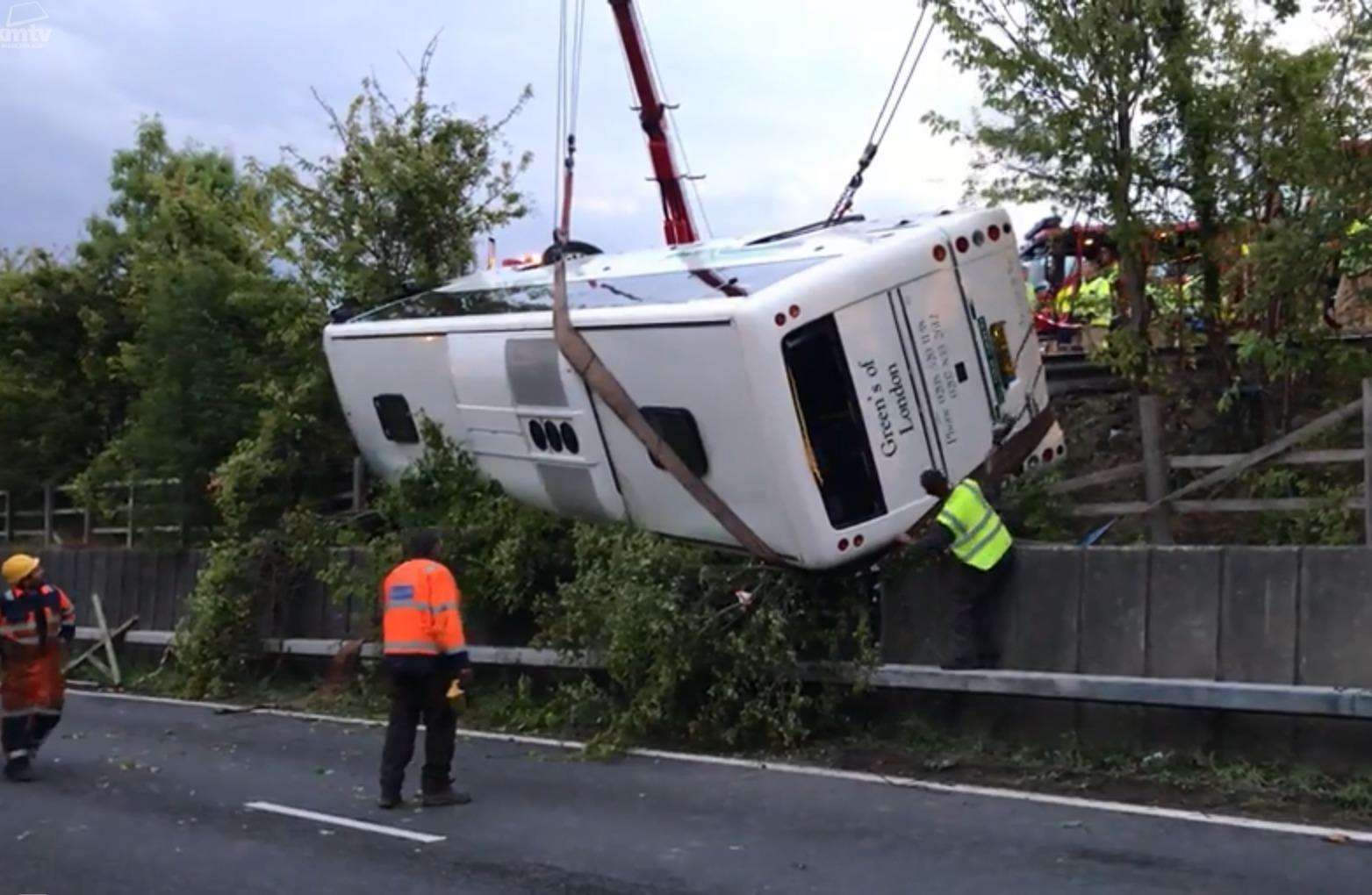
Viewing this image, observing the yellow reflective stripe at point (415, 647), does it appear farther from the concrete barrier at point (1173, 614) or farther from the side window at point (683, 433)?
the concrete barrier at point (1173, 614)

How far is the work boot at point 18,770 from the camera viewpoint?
38.5 ft

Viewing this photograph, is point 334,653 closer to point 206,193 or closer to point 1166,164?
point 1166,164

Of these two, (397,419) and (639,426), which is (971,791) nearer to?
(639,426)

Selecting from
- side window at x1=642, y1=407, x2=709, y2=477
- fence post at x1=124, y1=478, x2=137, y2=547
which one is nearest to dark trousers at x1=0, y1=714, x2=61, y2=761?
side window at x1=642, y1=407, x2=709, y2=477

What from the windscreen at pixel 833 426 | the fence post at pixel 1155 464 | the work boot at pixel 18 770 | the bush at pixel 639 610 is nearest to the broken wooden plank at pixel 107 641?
the bush at pixel 639 610

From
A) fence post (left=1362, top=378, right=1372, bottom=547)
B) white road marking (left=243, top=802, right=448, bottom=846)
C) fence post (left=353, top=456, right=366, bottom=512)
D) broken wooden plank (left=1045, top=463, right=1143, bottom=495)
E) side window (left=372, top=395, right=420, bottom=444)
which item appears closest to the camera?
white road marking (left=243, top=802, right=448, bottom=846)

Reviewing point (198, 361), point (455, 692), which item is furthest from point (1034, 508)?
point (198, 361)

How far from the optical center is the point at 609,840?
878 centimetres

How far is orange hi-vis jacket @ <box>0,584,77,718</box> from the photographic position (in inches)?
470

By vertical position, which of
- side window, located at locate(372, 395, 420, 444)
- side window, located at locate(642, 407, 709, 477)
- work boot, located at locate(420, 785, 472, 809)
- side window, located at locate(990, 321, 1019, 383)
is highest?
side window, located at locate(990, 321, 1019, 383)

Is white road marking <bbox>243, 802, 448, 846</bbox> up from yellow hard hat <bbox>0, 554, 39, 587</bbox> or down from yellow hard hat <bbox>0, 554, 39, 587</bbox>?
down

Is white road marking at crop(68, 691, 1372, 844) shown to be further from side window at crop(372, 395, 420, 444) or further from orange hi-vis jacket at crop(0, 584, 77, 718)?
side window at crop(372, 395, 420, 444)

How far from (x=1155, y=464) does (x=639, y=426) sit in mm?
3886

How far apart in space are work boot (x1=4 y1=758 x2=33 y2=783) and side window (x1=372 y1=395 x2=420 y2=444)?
4.91 m
